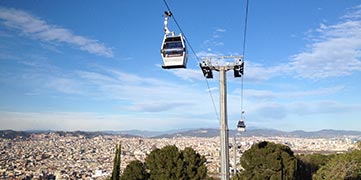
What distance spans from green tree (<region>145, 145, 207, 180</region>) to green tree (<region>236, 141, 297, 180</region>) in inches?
157

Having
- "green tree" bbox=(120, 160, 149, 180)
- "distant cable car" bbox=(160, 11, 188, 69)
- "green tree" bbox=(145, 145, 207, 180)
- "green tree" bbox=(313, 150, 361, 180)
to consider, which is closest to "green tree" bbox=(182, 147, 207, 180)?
"green tree" bbox=(145, 145, 207, 180)

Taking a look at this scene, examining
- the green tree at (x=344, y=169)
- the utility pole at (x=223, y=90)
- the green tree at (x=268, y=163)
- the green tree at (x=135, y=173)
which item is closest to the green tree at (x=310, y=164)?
the green tree at (x=268, y=163)

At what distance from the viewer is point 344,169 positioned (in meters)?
24.5

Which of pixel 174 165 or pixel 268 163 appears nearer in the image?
pixel 174 165

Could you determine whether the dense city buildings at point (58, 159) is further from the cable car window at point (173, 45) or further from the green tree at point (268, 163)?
the cable car window at point (173, 45)

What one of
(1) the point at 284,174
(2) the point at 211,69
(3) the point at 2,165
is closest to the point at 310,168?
(1) the point at 284,174

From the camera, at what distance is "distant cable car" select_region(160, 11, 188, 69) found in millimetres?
9893

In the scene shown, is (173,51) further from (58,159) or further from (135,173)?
(58,159)

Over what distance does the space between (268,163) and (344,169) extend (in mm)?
5179

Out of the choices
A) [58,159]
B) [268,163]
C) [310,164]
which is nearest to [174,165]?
[268,163]

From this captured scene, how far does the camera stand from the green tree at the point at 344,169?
24331 mm

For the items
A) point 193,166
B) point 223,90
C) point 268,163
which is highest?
point 223,90

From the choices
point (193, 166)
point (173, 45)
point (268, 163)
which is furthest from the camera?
point (268, 163)

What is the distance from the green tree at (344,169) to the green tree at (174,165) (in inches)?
342
